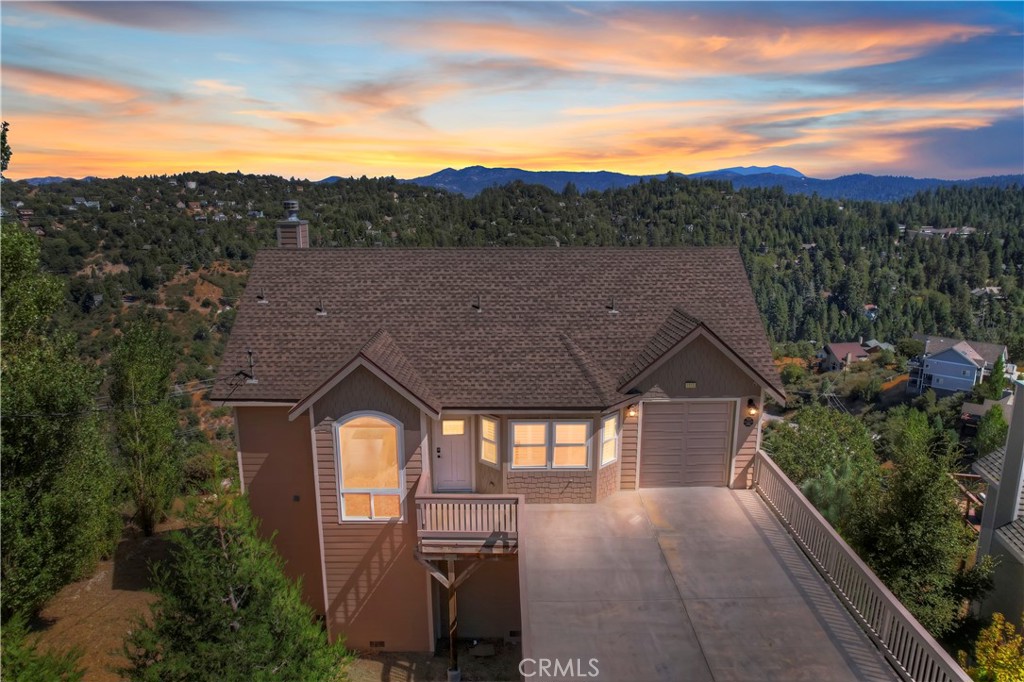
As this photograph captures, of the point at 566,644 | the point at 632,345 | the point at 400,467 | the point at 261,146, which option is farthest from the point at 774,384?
the point at 261,146

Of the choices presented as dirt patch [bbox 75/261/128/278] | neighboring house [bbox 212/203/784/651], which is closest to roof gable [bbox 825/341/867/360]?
neighboring house [bbox 212/203/784/651]

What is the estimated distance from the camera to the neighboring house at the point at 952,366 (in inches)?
3317

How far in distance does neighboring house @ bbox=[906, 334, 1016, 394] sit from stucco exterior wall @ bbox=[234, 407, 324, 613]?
95.8m

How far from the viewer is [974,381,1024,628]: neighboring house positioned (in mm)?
13367

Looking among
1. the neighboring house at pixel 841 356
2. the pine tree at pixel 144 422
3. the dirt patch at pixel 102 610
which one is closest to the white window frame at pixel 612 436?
the dirt patch at pixel 102 610

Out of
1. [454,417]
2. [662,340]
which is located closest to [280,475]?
[454,417]

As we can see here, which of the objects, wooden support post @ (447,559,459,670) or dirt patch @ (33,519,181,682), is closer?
wooden support post @ (447,559,459,670)

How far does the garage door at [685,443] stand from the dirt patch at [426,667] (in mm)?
5371

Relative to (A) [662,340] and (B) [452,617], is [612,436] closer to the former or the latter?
(A) [662,340]

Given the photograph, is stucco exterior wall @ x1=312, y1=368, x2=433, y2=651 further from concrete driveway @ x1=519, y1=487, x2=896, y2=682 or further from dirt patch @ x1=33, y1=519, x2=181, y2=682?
dirt patch @ x1=33, y1=519, x2=181, y2=682

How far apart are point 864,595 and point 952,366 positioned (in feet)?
309

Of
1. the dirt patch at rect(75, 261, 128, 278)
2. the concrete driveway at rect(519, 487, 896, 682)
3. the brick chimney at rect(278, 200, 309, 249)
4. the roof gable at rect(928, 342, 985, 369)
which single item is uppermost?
the brick chimney at rect(278, 200, 309, 249)

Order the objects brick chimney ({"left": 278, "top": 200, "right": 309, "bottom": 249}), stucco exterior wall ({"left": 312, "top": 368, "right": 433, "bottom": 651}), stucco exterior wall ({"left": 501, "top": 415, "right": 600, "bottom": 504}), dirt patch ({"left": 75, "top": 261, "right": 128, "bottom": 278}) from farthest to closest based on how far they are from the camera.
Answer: dirt patch ({"left": 75, "top": 261, "right": 128, "bottom": 278}), brick chimney ({"left": 278, "top": 200, "right": 309, "bottom": 249}), stucco exterior wall ({"left": 501, "top": 415, "right": 600, "bottom": 504}), stucco exterior wall ({"left": 312, "top": 368, "right": 433, "bottom": 651})

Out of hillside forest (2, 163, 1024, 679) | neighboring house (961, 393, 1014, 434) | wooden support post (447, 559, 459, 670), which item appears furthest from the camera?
neighboring house (961, 393, 1014, 434)
